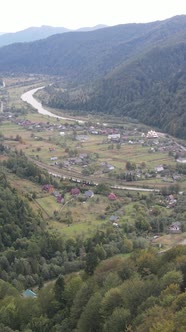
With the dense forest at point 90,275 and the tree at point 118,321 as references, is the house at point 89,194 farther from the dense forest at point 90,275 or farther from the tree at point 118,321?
the tree at point 118,321

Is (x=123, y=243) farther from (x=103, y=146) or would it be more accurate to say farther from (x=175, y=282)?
(x=103, y=146)

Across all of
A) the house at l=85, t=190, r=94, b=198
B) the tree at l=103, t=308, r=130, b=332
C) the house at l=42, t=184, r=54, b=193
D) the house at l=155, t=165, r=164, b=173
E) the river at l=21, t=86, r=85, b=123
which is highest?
the tree at l=103, t=308, r=130, b=332

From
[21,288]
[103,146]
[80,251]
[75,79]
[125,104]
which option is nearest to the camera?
[21,288]

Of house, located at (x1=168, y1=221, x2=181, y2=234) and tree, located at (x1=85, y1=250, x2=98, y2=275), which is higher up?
tree, located at (x1=85, y1=250, x2=98, y2=275)

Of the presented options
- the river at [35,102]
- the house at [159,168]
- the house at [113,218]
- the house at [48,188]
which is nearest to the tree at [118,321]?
the house at [113,218]

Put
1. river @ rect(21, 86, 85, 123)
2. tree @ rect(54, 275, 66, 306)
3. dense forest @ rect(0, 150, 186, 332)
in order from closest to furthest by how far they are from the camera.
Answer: dense forest @ rect(0, 150, 186, 332) < tree @ rect(54, 275, 66, 306) < river @ rect(21, 86, 85, 123)

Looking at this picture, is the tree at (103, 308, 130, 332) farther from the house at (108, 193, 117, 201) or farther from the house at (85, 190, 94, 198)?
the house at (85, 190, 94, 198)

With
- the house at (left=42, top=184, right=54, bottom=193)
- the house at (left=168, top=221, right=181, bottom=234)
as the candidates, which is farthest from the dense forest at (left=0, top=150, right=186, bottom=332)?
the house at (left=42, top=184, right=54, bottom=193)

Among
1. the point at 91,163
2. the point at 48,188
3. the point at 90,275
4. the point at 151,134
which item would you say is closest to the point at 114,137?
the point at 151,134

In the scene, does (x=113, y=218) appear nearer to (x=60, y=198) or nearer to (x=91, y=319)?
(x=60, y=198)

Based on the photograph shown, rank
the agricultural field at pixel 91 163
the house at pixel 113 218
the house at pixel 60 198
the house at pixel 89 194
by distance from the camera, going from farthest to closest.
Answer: the house at pixel 89 194 < the house at pixel 60 198 < the agricultural field at pixel 91 163 < the house at pixel 113 218

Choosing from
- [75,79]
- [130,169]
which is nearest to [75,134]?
[130,169]
